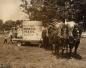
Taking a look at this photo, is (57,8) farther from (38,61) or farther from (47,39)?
(38,61)

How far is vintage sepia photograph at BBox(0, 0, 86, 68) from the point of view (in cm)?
1563

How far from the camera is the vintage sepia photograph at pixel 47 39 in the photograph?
51.3 feet

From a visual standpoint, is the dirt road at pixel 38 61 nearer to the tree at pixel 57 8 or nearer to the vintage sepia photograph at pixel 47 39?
the vintage sepia photograph at pixel 47 39

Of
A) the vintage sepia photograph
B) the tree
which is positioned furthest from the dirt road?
the tree

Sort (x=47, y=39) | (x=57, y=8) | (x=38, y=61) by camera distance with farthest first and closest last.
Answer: (x=57, y=8) < (x=47, y=39) < (x=38, y=61)

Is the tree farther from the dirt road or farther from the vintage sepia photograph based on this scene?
the dirt road

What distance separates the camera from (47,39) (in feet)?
78.7

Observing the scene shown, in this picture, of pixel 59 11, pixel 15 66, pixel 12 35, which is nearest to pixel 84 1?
pixel 59 11

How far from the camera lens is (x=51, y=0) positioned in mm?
47969

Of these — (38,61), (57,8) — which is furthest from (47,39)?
(57,8)

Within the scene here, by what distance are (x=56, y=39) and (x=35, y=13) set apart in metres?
22.1

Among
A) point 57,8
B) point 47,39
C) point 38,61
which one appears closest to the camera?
point 38,61

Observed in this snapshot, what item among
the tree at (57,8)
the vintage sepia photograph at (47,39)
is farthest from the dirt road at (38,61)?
the tree at (57,8)

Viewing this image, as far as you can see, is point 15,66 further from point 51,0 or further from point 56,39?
point 51,0
